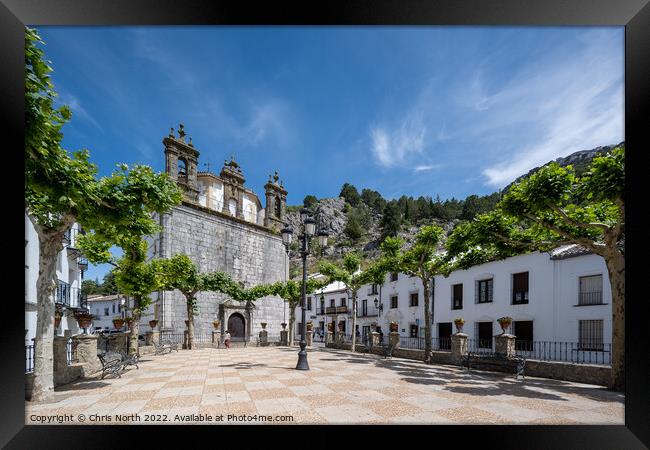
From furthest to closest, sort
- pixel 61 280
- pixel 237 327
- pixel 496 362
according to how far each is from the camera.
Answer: pixel 237 327
pixel 61 280
pixel 496 362

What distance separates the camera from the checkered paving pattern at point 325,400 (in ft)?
17.1

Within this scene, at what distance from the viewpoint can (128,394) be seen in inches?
256

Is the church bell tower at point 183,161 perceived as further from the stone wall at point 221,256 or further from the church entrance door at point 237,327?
the church entrance door at point 237,327

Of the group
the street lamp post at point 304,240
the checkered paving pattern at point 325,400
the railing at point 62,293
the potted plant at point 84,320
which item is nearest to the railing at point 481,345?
the checkered paving pattern at point 325,400

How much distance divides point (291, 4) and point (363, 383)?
25.6 feet

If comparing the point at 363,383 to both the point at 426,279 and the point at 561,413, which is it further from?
the point at 426,279

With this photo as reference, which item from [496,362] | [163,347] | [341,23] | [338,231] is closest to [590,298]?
[496,362]

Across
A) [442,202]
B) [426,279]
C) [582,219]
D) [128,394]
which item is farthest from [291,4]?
[442,202]

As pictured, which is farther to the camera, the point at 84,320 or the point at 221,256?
the point at 221,256

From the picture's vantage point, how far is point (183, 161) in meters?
21.2

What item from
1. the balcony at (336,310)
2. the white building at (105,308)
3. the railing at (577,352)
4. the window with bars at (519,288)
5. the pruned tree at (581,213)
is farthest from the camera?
the white building at (105,308)

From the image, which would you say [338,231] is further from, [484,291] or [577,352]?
[577,352]

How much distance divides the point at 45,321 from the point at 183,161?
54.7 ft

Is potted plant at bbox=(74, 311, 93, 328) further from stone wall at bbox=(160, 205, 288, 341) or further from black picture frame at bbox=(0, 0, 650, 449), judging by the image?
stone wall at bbox=(160, 205, 288, 341)
